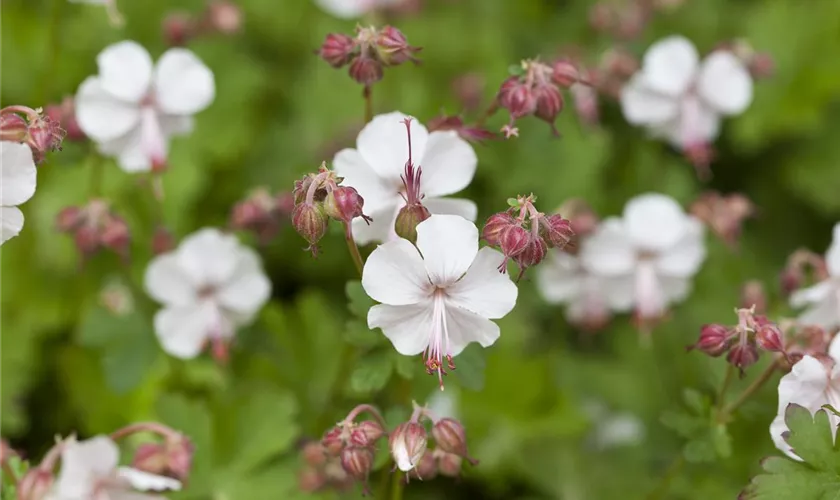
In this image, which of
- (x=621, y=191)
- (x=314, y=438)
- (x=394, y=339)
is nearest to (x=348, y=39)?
(x=394, y=339)

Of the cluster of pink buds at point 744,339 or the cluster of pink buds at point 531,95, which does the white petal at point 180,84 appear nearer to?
the cluster of pink buds at point 531,95

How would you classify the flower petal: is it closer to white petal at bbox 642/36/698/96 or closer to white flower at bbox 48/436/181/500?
white flower at bbox 48/436/181/500

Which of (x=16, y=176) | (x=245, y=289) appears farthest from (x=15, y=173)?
(x=245, y=289)

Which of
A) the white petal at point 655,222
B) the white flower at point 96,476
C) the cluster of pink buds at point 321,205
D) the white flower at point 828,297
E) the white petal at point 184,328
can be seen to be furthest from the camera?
the white petal at point 655,222

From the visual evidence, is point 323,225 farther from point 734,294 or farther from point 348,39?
point 734,294

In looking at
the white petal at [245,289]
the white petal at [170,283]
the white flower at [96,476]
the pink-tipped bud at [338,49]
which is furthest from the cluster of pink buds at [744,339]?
the white petal at [170,283]

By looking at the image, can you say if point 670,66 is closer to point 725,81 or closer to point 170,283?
point 725,81

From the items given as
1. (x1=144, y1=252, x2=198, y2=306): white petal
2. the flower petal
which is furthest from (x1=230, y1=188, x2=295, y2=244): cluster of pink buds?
the flower petal
